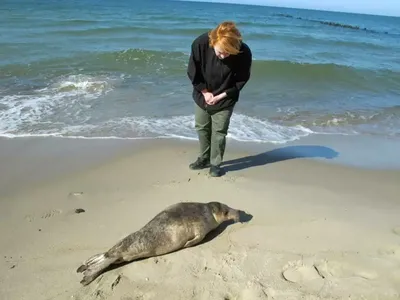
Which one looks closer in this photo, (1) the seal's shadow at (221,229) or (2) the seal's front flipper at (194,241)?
(2) the seal's front flipper at (194,241)

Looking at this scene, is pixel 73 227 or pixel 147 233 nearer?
pixel 147 233

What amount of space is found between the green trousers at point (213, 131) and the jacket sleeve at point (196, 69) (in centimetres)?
30

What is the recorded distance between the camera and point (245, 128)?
7051 mm

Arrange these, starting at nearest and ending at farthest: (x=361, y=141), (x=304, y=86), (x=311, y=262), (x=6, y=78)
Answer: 1. (x=311, y=262)
2. (x=361, y=141)
3. (x=6, y=78)
4. (x=304, y=86)

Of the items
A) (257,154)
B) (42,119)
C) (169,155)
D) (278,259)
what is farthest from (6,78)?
→ (278,259)

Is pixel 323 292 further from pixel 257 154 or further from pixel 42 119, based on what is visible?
pixel 42 119

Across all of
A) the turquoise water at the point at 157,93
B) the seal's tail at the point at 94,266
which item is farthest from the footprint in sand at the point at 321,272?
the turquoise water at the point at 157,93

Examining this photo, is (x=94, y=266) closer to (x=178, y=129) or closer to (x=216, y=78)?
(x=216, y=78)

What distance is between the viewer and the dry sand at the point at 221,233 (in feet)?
9.97

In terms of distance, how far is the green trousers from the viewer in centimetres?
479

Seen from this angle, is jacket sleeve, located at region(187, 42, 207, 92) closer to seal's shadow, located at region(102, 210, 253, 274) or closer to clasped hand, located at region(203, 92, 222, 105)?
clasped hand, located at region(203, 92, 222, 105)

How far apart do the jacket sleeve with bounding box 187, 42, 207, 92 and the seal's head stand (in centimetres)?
144

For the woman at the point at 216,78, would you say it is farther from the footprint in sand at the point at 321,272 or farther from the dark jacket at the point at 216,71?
the footprint in sand at the point at 321,272

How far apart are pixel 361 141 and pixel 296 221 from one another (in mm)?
3400
